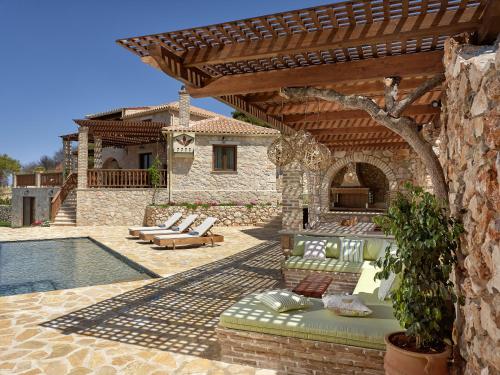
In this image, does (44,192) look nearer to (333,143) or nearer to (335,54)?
(333,143)

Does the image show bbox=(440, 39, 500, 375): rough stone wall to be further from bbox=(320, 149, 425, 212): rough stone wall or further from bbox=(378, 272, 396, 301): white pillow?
bbox=(320, 149, 425, 212): rough stone wall

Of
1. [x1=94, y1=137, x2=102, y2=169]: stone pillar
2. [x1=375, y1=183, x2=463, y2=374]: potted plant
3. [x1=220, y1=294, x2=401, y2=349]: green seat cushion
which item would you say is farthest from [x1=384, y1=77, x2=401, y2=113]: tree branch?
[x1=94, y1=137, x2=102, y2=169]: stone pillar

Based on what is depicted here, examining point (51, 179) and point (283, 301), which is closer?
point (283, 301)

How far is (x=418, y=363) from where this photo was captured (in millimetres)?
2854

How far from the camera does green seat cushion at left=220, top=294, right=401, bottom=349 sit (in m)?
3.57

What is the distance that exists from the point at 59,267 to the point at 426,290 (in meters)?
8.76

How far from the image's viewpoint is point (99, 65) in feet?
109

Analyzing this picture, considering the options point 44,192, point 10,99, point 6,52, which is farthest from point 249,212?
point 10,99

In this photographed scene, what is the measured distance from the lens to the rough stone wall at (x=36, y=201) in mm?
21391

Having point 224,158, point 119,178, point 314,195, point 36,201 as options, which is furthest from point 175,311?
point 36,201

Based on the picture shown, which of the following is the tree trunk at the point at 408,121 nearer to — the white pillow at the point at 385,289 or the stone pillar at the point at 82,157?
the white pillow at the point at 385,289

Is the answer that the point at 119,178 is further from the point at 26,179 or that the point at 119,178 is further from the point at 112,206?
the point at 26,179

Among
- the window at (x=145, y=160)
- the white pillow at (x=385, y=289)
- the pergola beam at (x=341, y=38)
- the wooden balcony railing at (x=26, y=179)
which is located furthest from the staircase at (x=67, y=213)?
the white pillow at (x=385, y=289)

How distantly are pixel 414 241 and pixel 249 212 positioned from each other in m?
15.6
